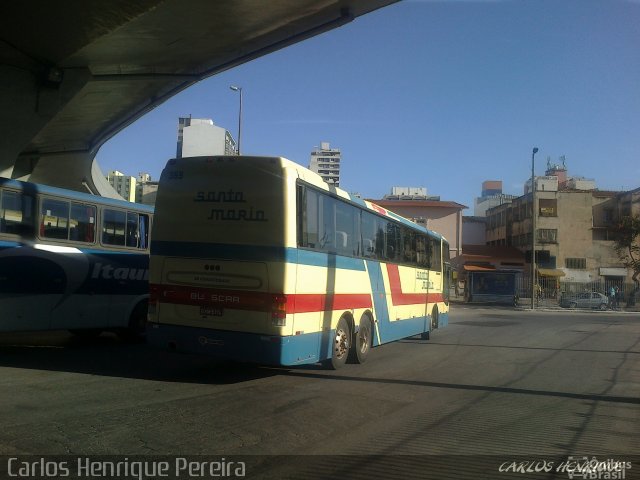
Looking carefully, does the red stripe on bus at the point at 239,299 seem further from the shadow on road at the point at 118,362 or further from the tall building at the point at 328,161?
the tall building at the point at 328,161

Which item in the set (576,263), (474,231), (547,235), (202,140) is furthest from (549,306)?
(474,231)

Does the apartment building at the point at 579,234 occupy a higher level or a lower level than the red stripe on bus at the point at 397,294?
higher

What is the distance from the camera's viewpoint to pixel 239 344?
28.5ft

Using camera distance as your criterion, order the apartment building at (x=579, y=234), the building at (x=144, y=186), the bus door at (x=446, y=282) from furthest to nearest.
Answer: the apartment building at (x=579, y=234)
the building at (x=144, y=186)
the bus door at (x=446, y=282)

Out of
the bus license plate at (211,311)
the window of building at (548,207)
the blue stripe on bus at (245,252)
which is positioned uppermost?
the window of building at (548,207)

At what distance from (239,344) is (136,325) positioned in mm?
5496

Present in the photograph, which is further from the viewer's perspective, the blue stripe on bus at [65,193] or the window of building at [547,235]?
the window of building at [547,235]

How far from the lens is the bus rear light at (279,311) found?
27.7 ft

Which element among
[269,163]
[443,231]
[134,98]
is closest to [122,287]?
[269,163]

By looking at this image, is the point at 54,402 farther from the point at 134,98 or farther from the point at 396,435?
the point at 134,98

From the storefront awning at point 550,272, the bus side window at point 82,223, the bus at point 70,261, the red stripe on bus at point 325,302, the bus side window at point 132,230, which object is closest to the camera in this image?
the red stripe on bus at point 325,302

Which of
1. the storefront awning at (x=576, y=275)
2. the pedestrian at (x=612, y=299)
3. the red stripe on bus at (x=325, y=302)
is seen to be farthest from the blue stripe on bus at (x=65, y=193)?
the storefront awning at (x=576, y=275)

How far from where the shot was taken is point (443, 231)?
65.2m

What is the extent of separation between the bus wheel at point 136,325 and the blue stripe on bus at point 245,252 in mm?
4152
